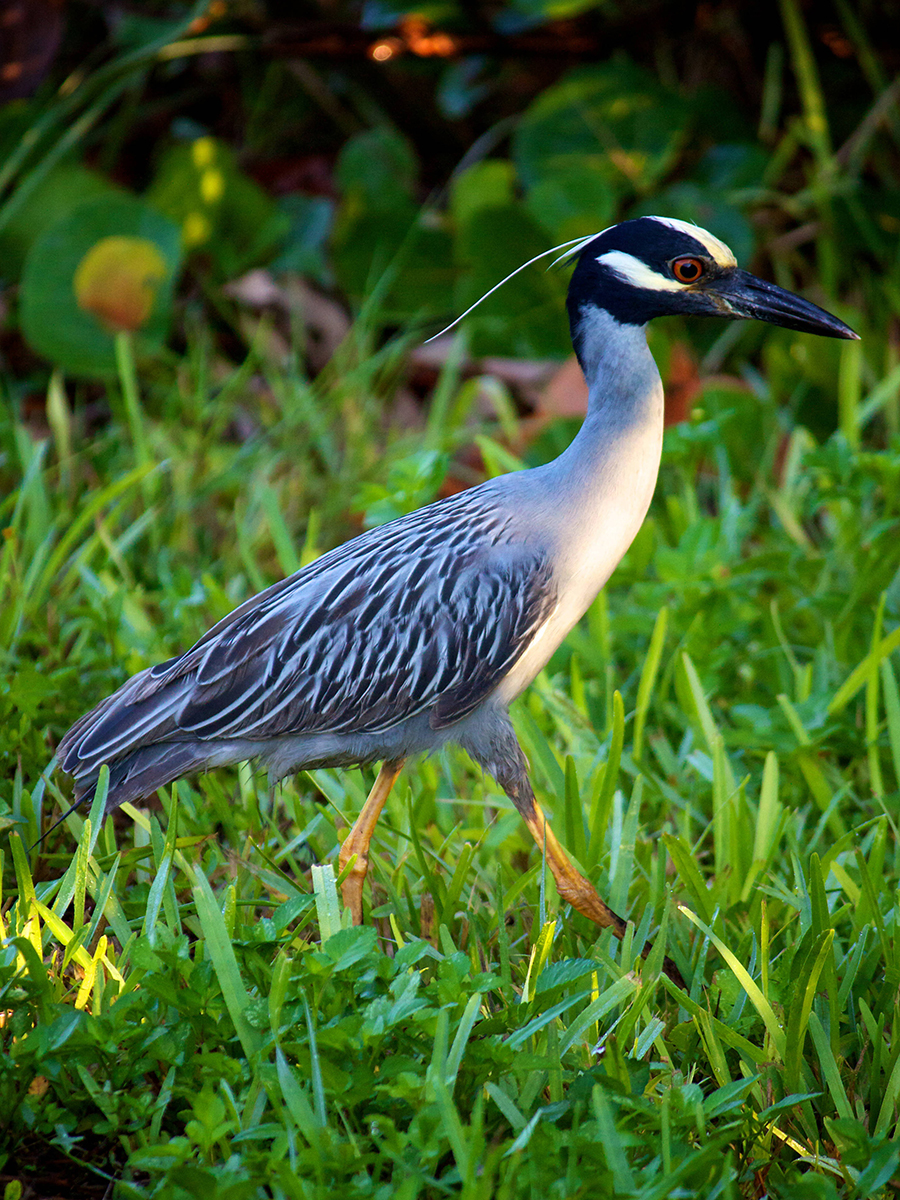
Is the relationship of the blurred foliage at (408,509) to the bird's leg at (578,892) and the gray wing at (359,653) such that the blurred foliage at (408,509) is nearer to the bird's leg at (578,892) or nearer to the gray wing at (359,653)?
the bird's leg at (578,892)

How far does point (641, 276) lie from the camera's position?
303 cm

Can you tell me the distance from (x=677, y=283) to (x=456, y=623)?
1014 millimetres

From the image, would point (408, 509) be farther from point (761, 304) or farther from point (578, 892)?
point (578, 892)

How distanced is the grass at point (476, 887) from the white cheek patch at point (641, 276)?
0.98 m

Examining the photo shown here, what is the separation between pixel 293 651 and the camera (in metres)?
3.05

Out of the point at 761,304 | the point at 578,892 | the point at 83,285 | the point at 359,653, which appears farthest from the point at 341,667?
the point at 83,285

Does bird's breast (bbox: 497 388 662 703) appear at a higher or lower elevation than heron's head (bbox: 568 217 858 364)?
lower

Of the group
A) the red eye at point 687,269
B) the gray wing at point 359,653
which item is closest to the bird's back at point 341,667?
the gray wing at point 359,653

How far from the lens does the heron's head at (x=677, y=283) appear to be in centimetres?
301

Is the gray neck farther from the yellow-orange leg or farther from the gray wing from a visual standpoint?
the yellow-orange leg

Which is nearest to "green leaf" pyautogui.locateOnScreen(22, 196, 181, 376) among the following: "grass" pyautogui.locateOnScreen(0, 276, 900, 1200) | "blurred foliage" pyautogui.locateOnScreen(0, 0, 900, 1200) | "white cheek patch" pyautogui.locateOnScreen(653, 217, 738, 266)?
"blurred foliage" pyautogui.locateOnScreen(0, 0, 900, 1200)

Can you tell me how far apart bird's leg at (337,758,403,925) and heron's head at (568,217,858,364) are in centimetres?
130

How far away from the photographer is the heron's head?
3.01 m

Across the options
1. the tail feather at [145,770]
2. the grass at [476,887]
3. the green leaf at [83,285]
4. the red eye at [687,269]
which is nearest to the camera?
the grass at [476,887]
